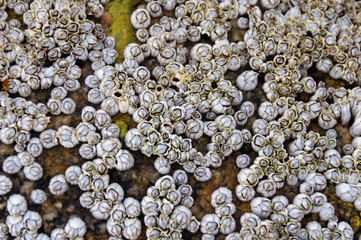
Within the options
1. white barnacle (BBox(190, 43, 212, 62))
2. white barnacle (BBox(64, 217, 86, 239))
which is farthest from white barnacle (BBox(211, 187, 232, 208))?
white barnacle (BBox(190, 43, 212, 62))

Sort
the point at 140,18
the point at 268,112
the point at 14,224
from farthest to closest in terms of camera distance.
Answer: the point at 140,18
the point at 268,112
the point at 14,224

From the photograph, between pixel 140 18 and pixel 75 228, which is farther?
pixel 140 18

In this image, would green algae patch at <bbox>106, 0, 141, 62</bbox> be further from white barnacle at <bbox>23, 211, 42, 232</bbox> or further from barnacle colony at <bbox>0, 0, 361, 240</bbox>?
white barnacle at <bbox>23, 211, 42, 232</bbox>

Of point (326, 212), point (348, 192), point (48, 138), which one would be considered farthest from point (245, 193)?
point (48, 138)

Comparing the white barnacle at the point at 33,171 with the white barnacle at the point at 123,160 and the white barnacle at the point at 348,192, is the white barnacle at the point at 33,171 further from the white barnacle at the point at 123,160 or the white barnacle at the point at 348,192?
the white barnacle at the point at 348,192

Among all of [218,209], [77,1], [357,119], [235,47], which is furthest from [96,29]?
[357,119]

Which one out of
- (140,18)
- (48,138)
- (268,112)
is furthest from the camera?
(140,18)

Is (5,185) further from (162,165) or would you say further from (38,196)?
(162,165)

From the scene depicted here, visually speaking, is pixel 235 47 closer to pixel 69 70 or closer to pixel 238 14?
pixel 238 14

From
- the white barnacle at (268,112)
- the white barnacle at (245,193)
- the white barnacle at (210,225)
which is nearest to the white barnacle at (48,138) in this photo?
the white barnacle at (210,225)
